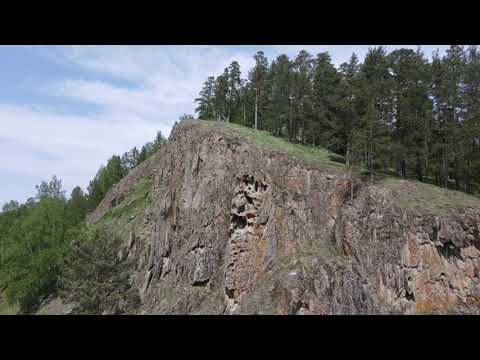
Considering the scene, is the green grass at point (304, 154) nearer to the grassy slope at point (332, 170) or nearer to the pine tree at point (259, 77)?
the grassy slope at point (332, 170)

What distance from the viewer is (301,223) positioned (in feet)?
84.8

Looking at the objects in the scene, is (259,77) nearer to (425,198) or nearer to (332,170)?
(332,170)

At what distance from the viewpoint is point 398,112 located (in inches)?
1259

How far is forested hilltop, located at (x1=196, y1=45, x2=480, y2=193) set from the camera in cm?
2925

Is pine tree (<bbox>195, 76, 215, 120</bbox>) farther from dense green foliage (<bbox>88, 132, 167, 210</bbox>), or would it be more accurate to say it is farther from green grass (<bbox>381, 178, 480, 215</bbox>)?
green grass (<bbox>381, 178, 480, 215</bbox>)

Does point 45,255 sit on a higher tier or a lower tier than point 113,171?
lower

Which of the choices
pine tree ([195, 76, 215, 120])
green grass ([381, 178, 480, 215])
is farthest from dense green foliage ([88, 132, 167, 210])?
green grass ([381, 178, 480, 215])

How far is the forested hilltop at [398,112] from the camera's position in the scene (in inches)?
1152

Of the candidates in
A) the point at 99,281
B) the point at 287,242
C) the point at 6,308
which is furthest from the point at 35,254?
the point at 287,242

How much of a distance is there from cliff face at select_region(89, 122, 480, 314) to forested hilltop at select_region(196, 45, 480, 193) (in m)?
5.31

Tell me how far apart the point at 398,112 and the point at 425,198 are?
1093cm
